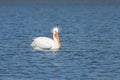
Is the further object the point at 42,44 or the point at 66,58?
the point at 42,44

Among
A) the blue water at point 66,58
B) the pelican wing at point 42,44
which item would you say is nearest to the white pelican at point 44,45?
the pelican wing at point 42,44

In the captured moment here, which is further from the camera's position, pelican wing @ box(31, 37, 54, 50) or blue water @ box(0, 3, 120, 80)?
pelican wing @ box(31, 37, 54, 50)

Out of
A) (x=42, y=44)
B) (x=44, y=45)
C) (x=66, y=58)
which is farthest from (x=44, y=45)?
(x=66, y=58)

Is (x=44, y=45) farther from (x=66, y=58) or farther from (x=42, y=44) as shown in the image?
(x=66, y=58)

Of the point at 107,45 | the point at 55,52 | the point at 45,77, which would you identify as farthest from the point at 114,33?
the point at 45,77

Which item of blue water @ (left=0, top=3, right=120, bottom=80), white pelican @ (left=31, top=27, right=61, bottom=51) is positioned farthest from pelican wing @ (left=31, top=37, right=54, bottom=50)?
blue water @ (left=0, top=3, right=120, bottom=80)

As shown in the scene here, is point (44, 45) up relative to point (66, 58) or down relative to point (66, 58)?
up

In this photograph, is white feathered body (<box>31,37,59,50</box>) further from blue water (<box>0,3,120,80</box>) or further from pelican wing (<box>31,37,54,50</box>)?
blue water (<box>0,3,120,80</box>)

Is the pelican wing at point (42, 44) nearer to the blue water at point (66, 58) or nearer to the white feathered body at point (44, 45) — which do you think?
the white feathered body at point (44, 45)

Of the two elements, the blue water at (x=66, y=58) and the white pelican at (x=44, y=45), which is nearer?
the blue water at (x=66, y=58)

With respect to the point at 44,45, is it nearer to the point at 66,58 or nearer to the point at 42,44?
the point at 42,44

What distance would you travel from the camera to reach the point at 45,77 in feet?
90.7

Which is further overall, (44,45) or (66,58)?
(44,45)

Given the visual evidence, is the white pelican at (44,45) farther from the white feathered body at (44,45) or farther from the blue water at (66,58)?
the blue water at (66,58)
